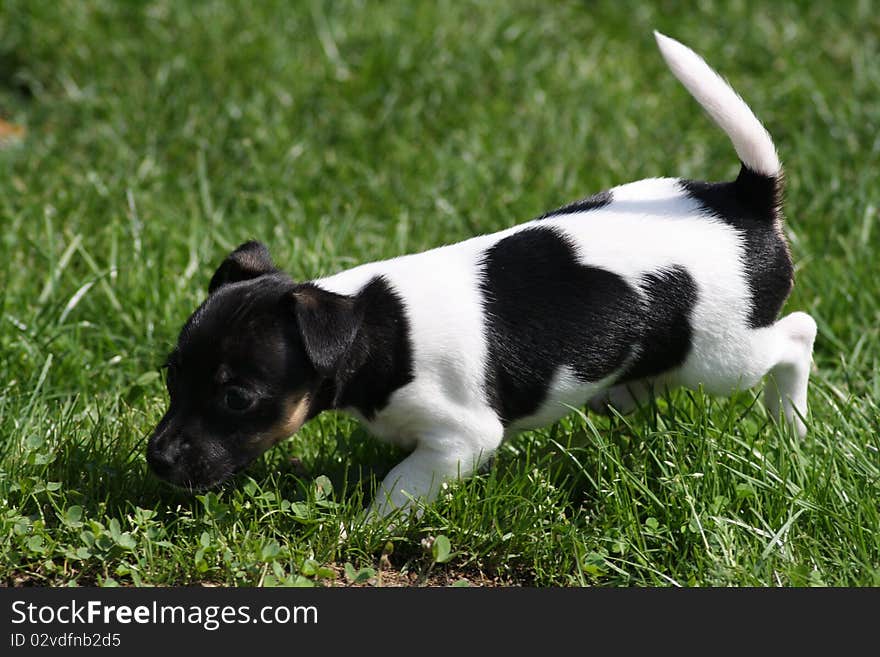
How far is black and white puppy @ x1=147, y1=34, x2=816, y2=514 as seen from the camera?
3730 mm

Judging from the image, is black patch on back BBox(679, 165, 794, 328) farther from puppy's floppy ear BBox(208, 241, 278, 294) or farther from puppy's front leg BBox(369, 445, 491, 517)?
puppy's floppy ear BBox(208, 241, 278, 294)

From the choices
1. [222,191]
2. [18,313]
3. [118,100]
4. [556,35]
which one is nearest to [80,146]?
[118,100]

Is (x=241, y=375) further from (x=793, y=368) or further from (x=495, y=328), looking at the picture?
(x=793, y=368)

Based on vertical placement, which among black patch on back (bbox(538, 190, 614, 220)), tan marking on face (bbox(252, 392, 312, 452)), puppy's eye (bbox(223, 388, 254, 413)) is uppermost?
black patch on back (bbox(538, 190, 614, 220))

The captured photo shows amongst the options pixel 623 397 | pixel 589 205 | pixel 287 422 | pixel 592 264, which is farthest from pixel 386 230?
pixel 287 422

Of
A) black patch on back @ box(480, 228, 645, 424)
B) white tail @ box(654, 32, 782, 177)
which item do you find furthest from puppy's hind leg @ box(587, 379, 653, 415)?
white tail @ box(654, 32, 782, 177)

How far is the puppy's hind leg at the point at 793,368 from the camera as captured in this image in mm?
4348

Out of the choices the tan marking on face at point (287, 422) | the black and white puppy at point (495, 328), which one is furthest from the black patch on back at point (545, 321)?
the tan marking on face at point (287, 422)

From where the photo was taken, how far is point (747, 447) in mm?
4148

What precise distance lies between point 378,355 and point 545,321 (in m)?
0.55

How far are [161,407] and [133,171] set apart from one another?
2.35 m

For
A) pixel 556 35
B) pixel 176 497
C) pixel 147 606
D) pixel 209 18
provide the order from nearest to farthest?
pixel 147 606 < pixel 176 497 < pixel 209 18 < pixel 556 35

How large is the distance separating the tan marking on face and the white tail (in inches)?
65.0

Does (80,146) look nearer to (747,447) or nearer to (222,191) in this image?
(222,191)
